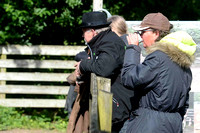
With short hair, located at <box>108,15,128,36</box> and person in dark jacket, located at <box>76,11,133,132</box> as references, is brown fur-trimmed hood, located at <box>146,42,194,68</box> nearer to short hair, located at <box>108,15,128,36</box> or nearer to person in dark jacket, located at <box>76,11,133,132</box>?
person in dark jacket, located at <box>76,11,133,132</box>

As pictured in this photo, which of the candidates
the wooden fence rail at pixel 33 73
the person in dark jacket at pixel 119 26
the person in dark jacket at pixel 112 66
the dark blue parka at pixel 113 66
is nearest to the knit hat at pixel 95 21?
the person in dark jacket at pixel 112 66

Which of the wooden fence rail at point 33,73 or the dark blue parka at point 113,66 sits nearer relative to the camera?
the dark blue parka at point 113,66

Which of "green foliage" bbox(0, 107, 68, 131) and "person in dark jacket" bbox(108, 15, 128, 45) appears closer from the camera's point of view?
"person in dark jacket" bbox(108, 15, 128, 45)

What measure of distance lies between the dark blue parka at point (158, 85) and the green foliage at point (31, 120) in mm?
4644

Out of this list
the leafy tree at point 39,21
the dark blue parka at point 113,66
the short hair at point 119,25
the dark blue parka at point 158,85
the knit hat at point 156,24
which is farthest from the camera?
the leafy tree at point 39,21

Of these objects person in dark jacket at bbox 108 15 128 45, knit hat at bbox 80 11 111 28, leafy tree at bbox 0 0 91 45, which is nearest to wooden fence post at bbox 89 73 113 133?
knit hat at bbox 80 11 111 28

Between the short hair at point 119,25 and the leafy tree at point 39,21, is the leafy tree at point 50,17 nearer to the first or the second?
the leafy tree at point 39,21

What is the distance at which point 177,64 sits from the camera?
307 cm

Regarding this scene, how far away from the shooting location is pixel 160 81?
298 centimetres

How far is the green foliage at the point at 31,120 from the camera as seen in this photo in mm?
7477

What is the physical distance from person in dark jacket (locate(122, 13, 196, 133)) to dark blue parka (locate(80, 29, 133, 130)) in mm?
308

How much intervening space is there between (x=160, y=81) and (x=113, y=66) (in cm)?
59

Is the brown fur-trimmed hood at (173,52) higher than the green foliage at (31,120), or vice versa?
the brown fur-trimmed hood at (173,52)

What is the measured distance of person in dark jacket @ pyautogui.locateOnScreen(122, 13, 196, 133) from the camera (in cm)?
298
